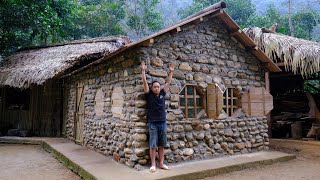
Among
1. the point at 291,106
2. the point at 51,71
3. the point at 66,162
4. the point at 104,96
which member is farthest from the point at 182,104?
the point at 291,106

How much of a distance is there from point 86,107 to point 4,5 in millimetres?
7087

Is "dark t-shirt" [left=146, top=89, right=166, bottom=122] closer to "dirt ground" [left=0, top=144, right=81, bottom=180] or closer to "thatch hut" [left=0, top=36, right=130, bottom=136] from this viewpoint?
"dirt ground" [left=0, top=144, right=81, bottom=180]

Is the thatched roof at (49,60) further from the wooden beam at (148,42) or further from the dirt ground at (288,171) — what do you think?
the dirt ground at (288,171)

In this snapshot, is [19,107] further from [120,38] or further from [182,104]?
[182,104]

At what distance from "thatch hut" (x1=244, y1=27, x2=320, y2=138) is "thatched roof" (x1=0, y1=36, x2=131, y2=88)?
5.68 metres

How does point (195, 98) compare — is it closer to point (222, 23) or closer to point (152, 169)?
point (152, 169)

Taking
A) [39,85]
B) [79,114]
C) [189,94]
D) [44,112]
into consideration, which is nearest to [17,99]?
[39,85]

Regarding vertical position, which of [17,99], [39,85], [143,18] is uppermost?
[143,18]

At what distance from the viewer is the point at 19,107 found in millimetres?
11172

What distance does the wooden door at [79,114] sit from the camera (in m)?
8.06

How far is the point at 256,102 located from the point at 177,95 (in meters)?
2.65

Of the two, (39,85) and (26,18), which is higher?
(26,18)

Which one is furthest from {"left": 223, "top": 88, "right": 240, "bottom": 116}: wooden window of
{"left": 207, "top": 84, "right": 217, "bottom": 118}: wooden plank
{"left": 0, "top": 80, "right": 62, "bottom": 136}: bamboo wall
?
{"left": 0, "top": 80, "right": 62, "bottom": 136}: bamboo wall

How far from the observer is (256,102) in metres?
7.07
